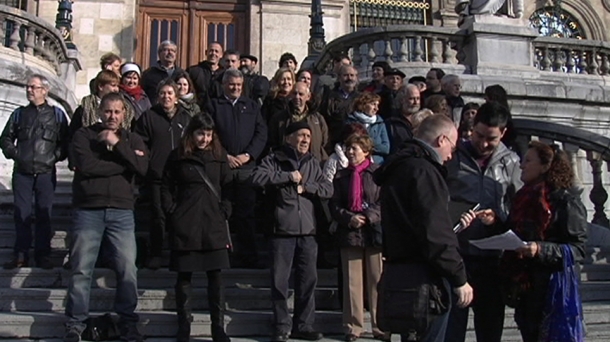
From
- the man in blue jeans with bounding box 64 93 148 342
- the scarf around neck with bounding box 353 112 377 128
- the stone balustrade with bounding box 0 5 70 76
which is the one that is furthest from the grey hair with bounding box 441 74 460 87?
the stone balustrade with bounding box 0 5 70 76

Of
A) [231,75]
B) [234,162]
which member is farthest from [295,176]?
[231,75]

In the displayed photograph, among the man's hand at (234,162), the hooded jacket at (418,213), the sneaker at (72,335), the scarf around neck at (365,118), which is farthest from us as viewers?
the scarf around neck at (365,118)

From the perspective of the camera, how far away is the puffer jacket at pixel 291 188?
246 inches

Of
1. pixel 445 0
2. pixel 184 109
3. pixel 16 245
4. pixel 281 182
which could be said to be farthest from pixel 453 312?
pixel 445 0

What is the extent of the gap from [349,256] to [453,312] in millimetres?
1470

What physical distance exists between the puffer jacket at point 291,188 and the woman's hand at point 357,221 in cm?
36

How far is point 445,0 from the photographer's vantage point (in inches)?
810

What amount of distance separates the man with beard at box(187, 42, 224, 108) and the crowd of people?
21 mm

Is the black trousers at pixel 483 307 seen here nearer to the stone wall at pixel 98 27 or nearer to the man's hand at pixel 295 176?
the man's hand at pixel 295 176

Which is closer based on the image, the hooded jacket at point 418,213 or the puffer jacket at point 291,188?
the hooded jacket at point 418,213

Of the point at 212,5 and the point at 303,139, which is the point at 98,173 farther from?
the point at 212,5

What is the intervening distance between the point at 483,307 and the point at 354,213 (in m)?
1.61

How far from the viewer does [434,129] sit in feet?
14.2

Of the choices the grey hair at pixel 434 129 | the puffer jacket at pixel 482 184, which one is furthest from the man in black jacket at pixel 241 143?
the grey hair at pixel 434 129
